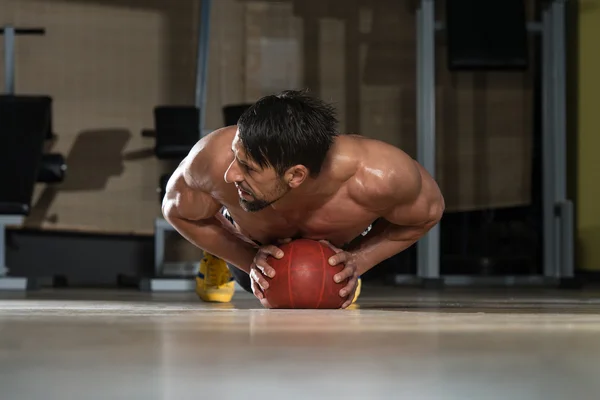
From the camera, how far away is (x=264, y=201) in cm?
207

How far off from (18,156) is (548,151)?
3.21m

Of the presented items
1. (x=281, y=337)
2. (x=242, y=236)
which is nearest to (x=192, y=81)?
(x=242, y=236)

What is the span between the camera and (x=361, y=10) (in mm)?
5762

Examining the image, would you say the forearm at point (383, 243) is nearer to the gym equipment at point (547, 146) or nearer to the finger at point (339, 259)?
the finger at point (339, 259)

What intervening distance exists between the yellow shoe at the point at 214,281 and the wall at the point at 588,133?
123 inches

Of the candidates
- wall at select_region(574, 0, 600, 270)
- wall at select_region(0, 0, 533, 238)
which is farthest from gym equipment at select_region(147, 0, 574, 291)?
wall at select_region(0, 0, 533, 238)

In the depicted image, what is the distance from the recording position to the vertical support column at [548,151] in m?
5.25

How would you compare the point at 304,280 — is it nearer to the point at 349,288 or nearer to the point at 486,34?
the point at 349,288

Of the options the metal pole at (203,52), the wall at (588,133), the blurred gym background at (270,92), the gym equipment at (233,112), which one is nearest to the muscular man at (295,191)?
the gym equipment at (233,112)

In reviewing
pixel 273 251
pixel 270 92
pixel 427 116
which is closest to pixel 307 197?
pixel 273 251

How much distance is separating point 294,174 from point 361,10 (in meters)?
3.95

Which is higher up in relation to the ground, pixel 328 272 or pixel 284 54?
pixel 284 54

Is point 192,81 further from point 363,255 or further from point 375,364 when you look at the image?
point 375,364

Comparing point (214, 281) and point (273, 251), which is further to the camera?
point (214, 281)
